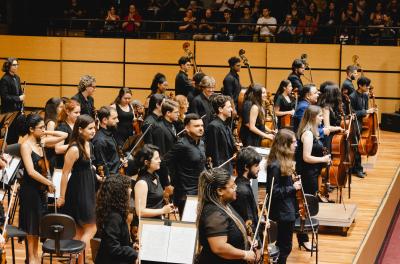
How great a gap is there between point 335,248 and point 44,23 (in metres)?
10.5

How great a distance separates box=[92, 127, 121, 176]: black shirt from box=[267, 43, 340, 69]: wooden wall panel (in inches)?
344

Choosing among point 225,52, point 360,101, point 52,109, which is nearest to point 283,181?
point 52,109

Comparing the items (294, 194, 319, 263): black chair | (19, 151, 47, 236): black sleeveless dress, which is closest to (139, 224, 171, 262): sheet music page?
(19, 151, 47, 236): black sleeveless dress

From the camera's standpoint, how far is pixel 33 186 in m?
6.88

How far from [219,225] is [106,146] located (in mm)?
2785

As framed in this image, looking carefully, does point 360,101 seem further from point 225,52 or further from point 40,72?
point 40,72

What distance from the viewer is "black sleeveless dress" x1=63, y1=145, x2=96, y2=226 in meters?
6.80

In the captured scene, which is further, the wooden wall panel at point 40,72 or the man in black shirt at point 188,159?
the wooden wall panel at point 40,72

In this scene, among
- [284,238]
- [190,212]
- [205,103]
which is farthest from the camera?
[205,103]

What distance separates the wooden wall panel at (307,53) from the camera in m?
15.7

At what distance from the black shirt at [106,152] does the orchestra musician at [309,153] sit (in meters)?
2.00

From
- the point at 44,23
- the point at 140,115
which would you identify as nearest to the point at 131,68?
the point at 44,23

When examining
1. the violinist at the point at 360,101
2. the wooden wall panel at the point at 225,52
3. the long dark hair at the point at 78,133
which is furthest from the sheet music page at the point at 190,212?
the wooden wall panel at the point at 225,52

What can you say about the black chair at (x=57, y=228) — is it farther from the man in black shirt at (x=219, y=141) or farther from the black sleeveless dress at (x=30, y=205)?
the man in black shirt at (x=219, y=141)
